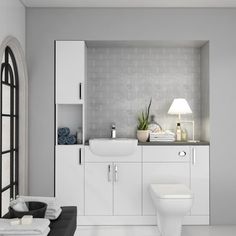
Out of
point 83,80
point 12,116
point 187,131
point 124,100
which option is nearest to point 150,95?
point 124,100

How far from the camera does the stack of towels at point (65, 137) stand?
14.4 feet

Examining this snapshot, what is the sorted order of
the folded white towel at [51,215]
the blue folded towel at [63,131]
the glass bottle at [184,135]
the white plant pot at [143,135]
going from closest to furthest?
the folded white towel at [51,215]
the blue folded towel at [63,131]
the white plant pot at [143,135]
the glass bottle at [184,135]

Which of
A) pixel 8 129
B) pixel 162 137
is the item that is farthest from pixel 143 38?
pixel 8 129

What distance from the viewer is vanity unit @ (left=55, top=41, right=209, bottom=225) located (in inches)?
171

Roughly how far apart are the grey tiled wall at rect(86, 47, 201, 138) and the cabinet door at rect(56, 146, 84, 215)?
559 mm

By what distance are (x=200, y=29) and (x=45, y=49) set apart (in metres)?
1.83

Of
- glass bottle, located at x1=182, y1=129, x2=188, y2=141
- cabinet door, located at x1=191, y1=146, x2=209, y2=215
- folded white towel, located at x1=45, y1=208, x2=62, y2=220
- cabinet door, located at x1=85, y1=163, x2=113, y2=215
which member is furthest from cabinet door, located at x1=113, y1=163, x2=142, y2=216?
folded white towel, located at x1=45, y1=208, x2=62, y2=220

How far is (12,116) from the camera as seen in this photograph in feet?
13.4

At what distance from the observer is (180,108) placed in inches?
178

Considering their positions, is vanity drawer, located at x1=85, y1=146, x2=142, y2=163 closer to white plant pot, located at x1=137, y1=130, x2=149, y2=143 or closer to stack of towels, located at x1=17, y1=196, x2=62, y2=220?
white plant pot, located at x1=137, y1=130, x2=149, y2=143

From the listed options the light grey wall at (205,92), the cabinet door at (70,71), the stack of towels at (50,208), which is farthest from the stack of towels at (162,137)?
the stack of towels at (50,208)

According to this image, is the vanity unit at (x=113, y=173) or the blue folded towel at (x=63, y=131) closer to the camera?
the vanity unit at (x=113, y=173)

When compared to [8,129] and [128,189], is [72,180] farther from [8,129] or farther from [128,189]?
[8,129]

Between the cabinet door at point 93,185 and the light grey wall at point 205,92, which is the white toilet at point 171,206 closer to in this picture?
the cabinet door at point 93,185
